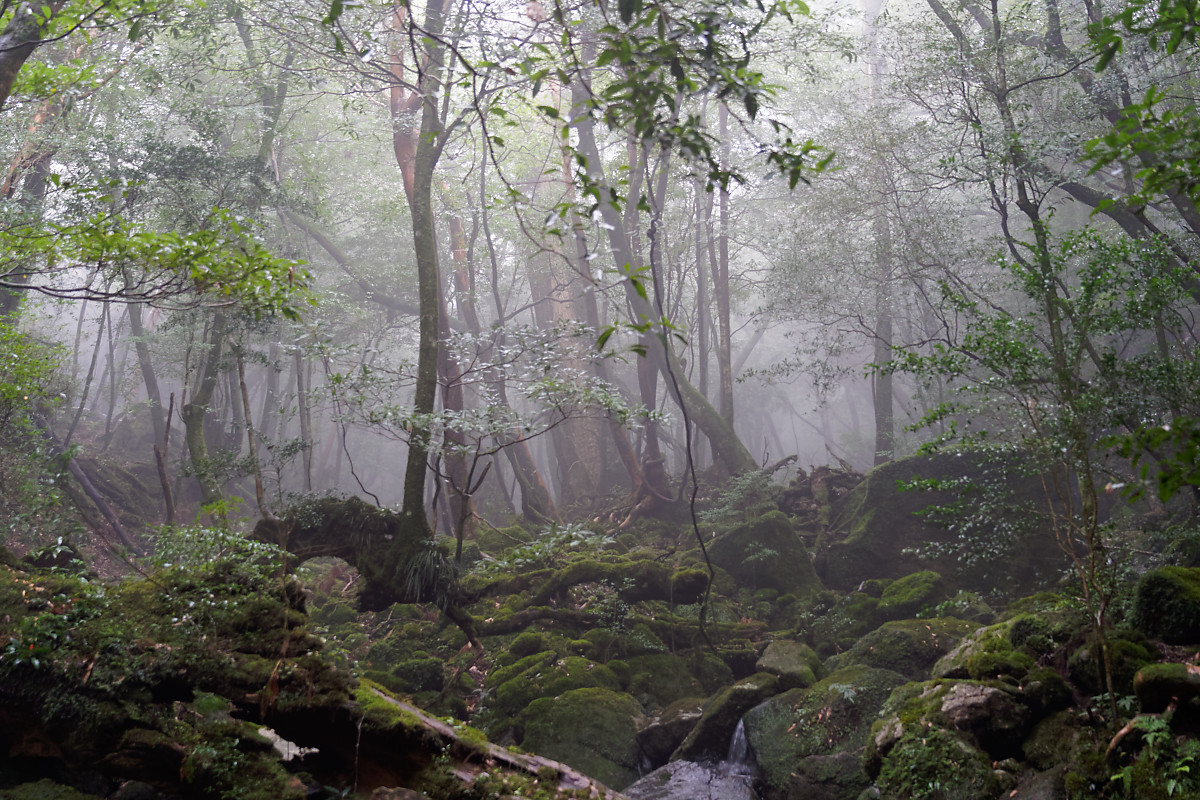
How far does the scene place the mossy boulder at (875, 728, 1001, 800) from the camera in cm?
437

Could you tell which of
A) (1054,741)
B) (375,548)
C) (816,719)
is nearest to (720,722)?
(816,719)

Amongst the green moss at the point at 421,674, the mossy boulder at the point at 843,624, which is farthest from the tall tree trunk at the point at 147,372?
the mossy boulder at the point at 843,624

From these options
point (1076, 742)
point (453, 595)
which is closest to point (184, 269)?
point (453, 595)

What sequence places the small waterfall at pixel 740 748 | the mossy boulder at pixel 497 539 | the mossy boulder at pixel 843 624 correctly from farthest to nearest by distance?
the mossy boulder at pixel 497 539 → the mossy boulder at pixel 843 624 → the small waterfall at pixel 740 748

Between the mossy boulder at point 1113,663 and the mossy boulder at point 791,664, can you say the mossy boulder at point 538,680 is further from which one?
the mossy boulder at point 1113,663

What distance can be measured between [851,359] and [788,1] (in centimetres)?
3604

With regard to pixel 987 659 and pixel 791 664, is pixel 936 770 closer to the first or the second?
pixel 987 659

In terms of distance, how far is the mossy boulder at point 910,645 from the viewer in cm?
719

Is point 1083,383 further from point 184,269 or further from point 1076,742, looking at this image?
point 184,269

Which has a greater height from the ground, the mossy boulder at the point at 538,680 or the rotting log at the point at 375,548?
the rotting log at the point at 375,548

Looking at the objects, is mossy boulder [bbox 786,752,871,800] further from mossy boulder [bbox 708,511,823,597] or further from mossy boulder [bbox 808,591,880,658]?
mossy boulder [bbox 708,511,823,597]

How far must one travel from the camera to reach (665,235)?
18.1 meters

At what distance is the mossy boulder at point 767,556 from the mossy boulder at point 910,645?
3.08m

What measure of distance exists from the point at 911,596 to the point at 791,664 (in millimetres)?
2472
